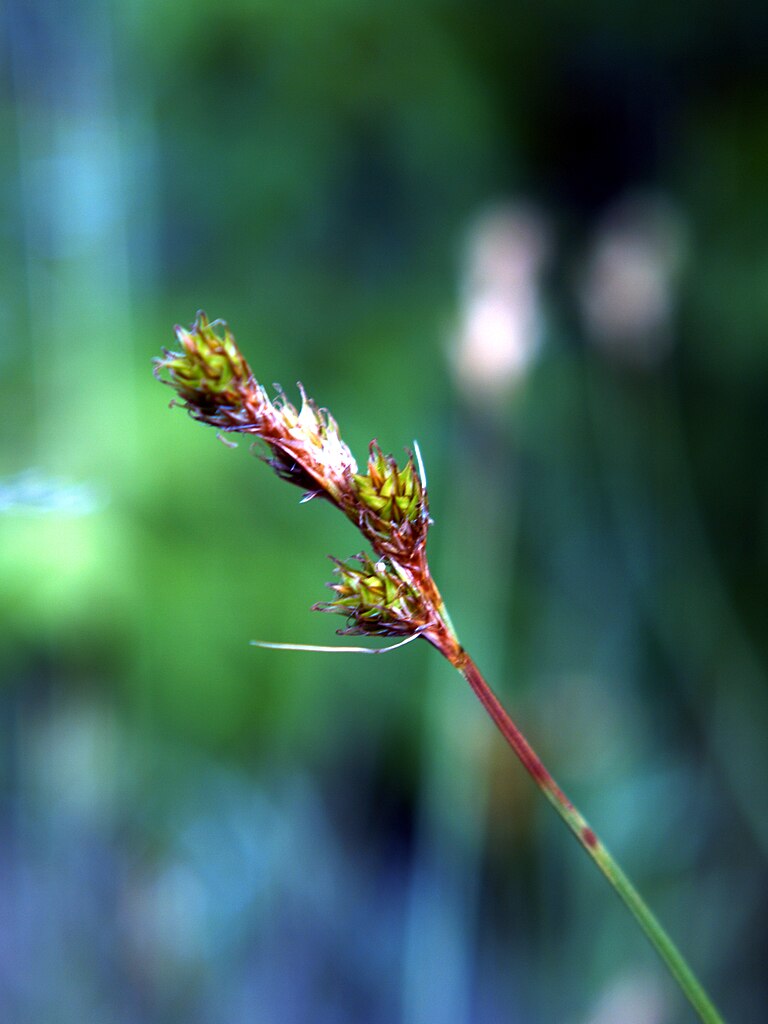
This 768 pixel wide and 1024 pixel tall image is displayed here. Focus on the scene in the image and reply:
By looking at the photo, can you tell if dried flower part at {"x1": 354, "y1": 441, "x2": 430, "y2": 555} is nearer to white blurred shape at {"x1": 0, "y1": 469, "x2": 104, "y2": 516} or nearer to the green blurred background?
white blurred shape at {"x1": 0, "y1": 469, "x2": 104, "y2": 516}

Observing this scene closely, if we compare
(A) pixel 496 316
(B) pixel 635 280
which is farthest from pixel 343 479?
(B) pixel 635 280

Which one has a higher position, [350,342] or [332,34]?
[332,34]

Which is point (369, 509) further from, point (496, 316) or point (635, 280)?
point (635, 280)

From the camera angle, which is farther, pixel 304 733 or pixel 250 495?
pixel 250 495

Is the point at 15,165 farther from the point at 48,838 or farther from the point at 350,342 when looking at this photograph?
the point at 48,838

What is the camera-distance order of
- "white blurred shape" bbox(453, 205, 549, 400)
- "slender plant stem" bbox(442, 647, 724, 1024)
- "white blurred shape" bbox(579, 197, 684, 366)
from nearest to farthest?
1. "slender plant stem" bbox(442, 647, 724, 1024)
2. "white blurred shape" bbox(453, 205, 549, 400)
3. "white blurred shape" bbox(579, 197, 684, 366)

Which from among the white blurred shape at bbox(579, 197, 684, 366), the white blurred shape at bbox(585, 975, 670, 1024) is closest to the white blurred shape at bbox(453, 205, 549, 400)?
the white blurred shape at bbox(579, 197, 684, 366)

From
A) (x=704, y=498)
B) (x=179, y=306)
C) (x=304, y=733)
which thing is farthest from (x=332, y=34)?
(x=304, y=733)
